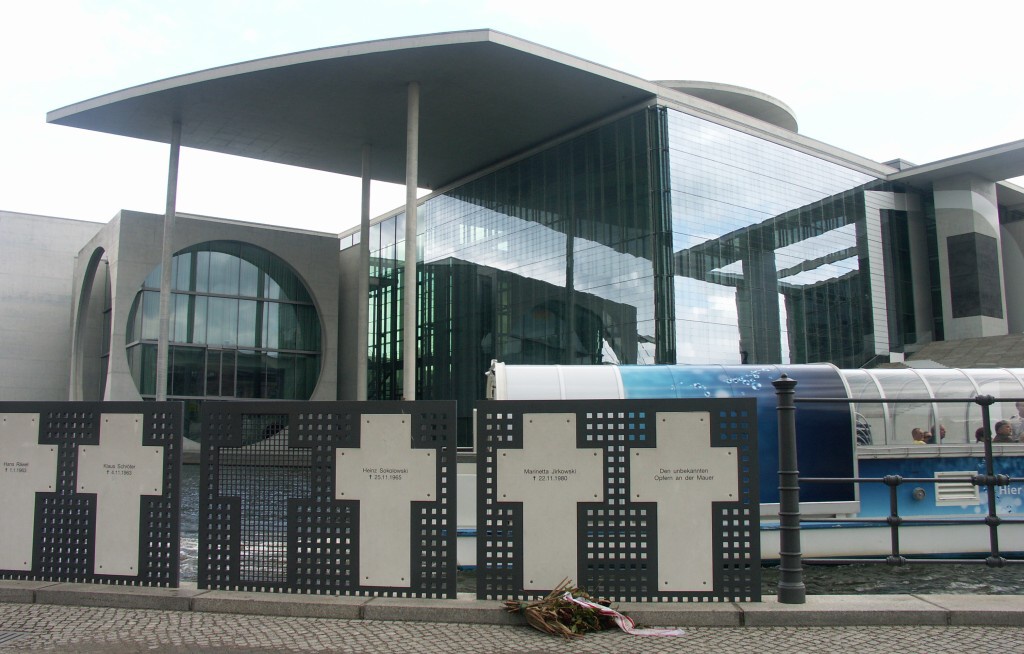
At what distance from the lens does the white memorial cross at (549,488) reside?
6855mm

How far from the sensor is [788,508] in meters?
6.90

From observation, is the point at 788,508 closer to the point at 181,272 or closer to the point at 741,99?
the point at 741,99

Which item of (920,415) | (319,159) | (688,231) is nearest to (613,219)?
(688,231)

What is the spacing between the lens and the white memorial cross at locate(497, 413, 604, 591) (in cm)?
686

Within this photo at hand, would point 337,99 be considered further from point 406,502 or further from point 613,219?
point 406,502

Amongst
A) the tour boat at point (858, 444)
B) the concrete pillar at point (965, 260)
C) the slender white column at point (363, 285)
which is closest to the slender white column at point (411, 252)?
the slender white column at point (363, 285)

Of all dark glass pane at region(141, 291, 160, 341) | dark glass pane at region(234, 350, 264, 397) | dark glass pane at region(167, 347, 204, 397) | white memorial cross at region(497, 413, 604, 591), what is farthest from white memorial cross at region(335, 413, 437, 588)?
dark glass pane at region(234, 350, 264, 397)

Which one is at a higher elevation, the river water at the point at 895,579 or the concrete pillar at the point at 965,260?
the concrete pillar at the point at 965,260

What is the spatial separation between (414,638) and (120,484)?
10.4ft

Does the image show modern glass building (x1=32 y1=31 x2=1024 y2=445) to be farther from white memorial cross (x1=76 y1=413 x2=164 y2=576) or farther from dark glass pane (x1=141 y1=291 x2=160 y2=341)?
white memorial cross (x1=76 y1=413 x2=164 y2=576)

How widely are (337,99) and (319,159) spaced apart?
7735 millimetres

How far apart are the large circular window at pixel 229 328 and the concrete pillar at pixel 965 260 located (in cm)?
3287

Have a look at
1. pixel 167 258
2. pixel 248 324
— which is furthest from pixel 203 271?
pixel 167 258

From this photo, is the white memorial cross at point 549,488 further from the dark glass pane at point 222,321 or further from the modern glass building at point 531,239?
the dark glass pane at point 222,321
